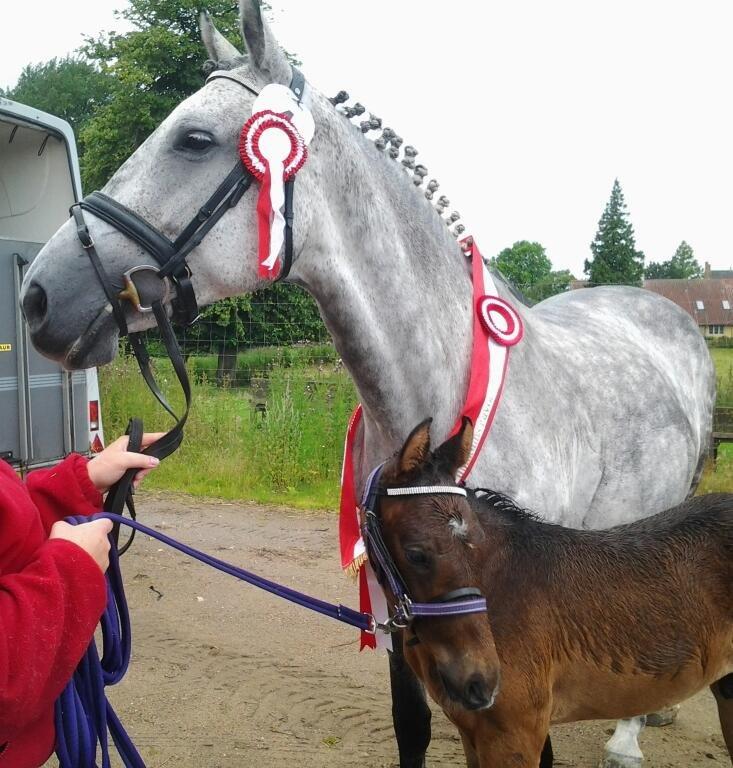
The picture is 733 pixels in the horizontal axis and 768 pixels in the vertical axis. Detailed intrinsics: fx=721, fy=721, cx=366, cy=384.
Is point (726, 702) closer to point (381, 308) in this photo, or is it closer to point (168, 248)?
point (381, 308)

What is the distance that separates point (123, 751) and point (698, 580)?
1818 millimetres

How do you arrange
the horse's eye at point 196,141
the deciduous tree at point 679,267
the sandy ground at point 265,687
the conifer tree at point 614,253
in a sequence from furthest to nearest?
1. the deciduous tree at point 679,267
2. the conifer tree at point 614,253
3. the sandy ground at point 265,687
4. the horse's eye at point 196,141

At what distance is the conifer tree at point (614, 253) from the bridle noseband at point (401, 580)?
129ft

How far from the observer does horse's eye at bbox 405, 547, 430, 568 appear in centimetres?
198

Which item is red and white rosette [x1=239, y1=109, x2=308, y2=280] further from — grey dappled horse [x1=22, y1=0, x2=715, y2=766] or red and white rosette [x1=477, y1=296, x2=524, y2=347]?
red and white rosette [x1=477, y1=296, x2=524, y2=347]

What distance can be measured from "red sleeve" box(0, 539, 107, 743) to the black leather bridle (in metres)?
0.43

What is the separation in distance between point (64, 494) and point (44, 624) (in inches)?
22.3

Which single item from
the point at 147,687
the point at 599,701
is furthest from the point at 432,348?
the point at 147,687

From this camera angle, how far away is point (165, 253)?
2.09 meters

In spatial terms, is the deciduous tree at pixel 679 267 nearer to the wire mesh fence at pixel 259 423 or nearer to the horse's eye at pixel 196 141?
the wire mesh fence at pixel 259 423

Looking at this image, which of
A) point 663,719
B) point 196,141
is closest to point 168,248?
point 196,141

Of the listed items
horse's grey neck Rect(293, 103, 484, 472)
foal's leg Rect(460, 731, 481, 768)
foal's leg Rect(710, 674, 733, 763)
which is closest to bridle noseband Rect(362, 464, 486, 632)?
horse's grey neck Rect(293, 103, 484, 472)

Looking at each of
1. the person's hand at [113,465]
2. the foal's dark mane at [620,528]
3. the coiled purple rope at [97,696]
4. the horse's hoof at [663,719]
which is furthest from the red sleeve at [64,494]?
the horse's hoof at [663,719]

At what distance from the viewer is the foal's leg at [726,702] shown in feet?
8.36
